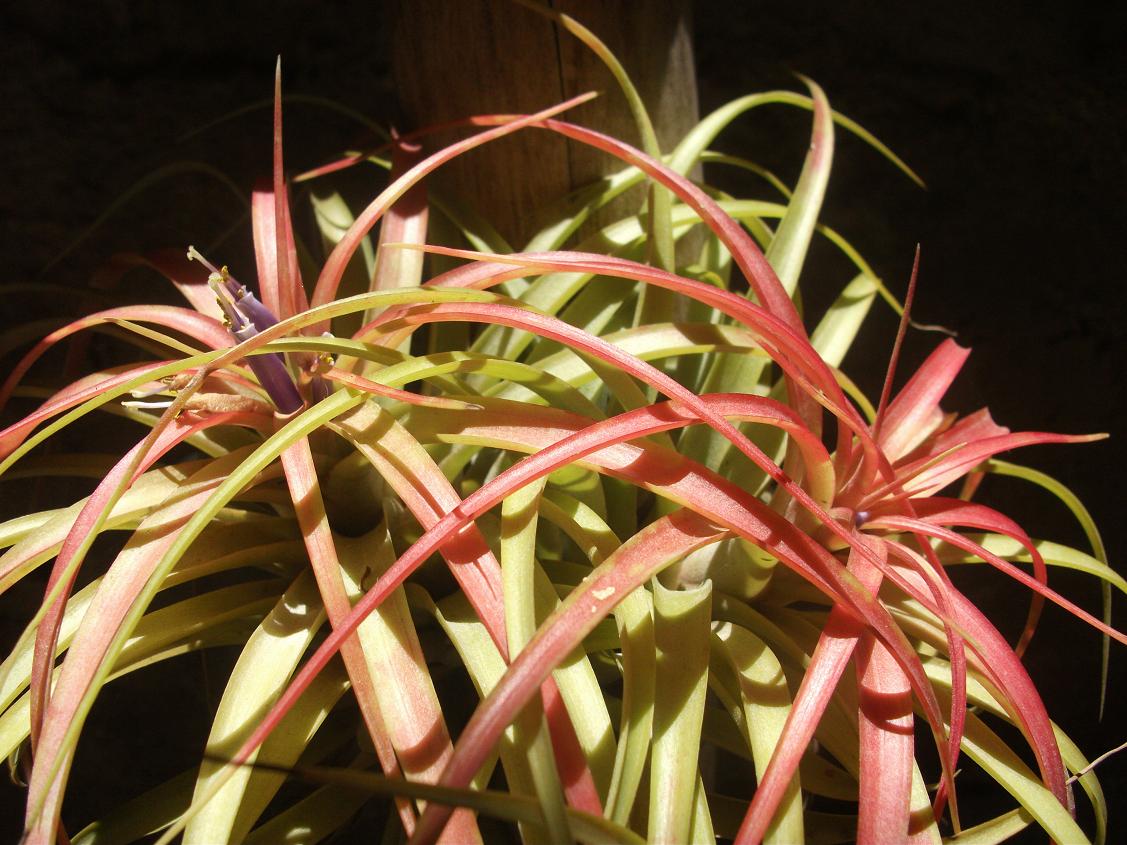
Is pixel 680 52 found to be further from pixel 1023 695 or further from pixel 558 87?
pixel 1023 695

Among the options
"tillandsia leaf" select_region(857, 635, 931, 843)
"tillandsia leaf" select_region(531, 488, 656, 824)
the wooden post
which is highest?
the wooden post

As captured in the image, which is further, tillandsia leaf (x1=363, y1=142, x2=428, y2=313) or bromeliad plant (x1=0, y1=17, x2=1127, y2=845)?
tillandsia leaf (x1=363, y1=142, x2=428, y2=313)

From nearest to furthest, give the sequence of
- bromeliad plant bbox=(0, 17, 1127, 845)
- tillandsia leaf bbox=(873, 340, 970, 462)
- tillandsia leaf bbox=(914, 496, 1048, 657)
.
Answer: bromeliad plant bbox=(0, 17, 1127, 845)
tillandsia leaf bbox=(914, 496, 1048, 657)
tillandsia leaf bbox=(873, 340, 970, 462)

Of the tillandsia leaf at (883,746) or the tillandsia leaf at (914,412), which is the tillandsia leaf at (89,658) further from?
the tillandsia leaf at (914,412)

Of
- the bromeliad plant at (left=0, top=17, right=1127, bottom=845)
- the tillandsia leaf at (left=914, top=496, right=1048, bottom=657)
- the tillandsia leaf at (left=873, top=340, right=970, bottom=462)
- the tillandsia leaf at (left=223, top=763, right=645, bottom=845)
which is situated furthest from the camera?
the tillandsia leaf at (left=873, top=340, right=970, bottom=462)

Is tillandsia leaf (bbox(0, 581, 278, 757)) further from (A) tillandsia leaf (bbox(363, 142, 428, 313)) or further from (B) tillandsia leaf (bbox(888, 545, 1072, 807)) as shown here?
(B) tillandsia leaf (bbox(888, 545, 1072, 807))

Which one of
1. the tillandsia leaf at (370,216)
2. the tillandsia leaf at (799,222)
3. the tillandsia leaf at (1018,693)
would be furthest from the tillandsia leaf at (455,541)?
the tillandsia leaf at (799,222)

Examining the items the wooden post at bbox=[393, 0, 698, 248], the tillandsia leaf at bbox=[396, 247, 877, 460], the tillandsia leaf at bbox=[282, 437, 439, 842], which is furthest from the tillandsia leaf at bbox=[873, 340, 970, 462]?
the tillandsia leaf at bbox=[282, 437, 439, 842]

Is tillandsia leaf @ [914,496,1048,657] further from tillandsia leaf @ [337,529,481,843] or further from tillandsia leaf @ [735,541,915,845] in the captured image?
tillandsia leaf @ [337,529,481,843]

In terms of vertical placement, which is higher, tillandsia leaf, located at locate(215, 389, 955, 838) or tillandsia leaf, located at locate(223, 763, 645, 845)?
tillandsia leaf, located at locate(215, 389, 955, 838)
